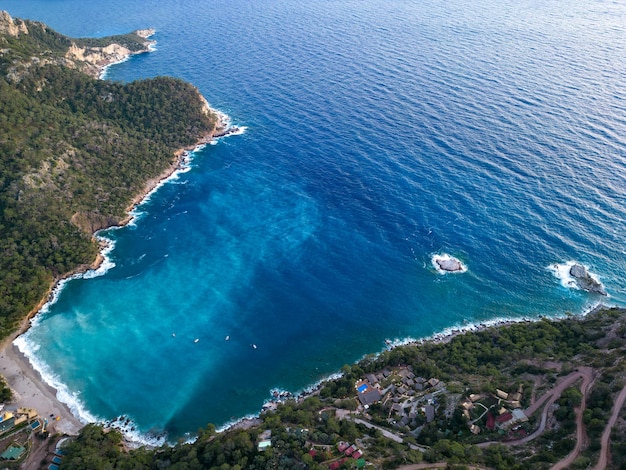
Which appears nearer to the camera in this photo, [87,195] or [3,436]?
[3,436]

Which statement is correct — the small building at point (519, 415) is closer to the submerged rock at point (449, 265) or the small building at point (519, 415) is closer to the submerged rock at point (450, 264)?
the submerged rock at point (449, 265)

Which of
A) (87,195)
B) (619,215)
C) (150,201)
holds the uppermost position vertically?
(87,195)

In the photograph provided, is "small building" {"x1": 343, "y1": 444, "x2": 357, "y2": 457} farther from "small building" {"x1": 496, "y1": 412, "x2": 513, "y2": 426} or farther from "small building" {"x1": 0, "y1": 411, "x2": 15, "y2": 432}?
"small building" {"x1": 0, "y1": 411, "x2": 15, "y2": 432}

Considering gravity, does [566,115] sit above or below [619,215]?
above

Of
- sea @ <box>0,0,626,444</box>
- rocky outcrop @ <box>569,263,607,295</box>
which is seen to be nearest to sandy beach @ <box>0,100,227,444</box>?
sea @ <box>0,0,626,444</box>

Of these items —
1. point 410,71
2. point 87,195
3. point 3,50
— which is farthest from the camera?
point 410,71

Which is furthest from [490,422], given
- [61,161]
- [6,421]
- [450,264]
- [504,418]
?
[61,161]

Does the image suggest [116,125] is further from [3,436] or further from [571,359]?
[571,359]

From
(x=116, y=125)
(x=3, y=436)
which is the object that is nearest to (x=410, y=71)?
(x=116, y=125)
